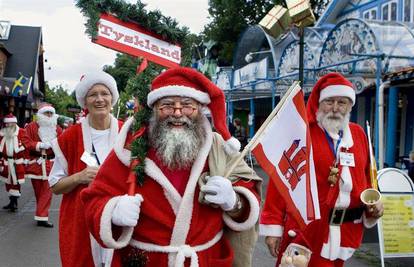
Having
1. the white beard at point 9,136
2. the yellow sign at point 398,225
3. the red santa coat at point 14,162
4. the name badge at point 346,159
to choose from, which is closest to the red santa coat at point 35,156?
the red santa coat at point 14,162

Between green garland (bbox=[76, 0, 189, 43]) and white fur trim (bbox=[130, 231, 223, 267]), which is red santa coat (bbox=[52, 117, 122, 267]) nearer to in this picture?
white fur trim (bbox=[130, 231, 223, 267])

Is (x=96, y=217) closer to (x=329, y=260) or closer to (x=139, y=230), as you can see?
(x=139, y=230)

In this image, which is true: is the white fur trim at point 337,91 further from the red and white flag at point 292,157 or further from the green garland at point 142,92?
the green garland at point 142,92

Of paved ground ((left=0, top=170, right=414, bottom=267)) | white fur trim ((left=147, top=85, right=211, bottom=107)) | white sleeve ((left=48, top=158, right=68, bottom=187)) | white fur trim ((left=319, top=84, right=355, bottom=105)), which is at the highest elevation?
white fur trim ((left=319, top=84, right=355, bottom=105))

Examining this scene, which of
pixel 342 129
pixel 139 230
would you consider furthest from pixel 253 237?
pixel 342 129

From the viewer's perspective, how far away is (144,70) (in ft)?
9.74

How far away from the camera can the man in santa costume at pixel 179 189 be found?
8.88 ft

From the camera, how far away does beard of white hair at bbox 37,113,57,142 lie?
351 inches

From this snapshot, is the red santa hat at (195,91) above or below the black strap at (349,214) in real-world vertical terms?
above

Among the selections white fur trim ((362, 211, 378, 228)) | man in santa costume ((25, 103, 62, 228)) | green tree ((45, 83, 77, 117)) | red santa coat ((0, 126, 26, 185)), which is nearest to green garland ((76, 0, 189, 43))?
white fur trim ((362, 211, 378, 228))

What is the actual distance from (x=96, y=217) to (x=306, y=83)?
1246cm

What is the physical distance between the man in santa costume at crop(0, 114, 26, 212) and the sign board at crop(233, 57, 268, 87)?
28.5 feet

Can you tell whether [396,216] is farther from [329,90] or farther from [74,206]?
[74,206]

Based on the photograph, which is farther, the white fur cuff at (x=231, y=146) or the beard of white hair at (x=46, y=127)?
the beard of white hair at (x=46, y=127)
